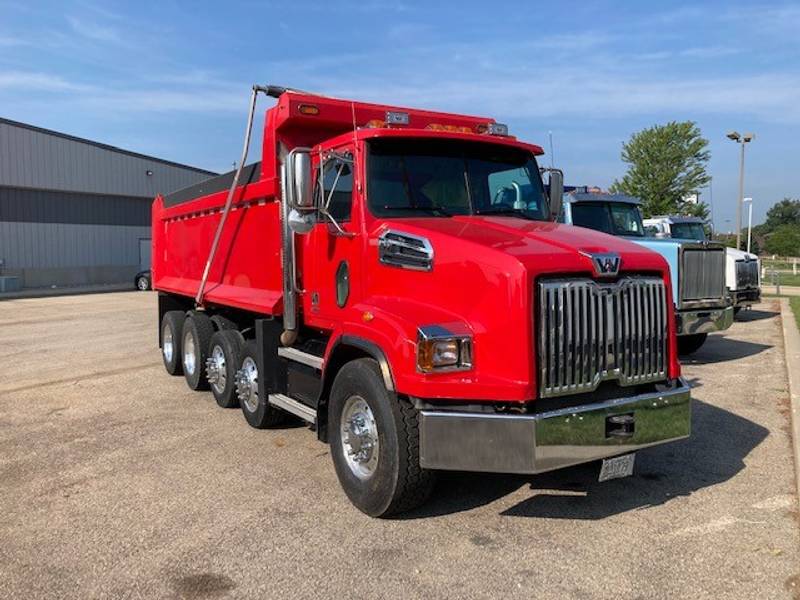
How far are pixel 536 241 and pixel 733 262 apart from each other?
12342mm

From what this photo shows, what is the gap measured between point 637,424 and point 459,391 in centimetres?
117

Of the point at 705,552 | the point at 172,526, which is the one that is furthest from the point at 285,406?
the point at 705,552

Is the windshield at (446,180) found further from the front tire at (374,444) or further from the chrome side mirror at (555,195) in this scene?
the front tire at (374,444)

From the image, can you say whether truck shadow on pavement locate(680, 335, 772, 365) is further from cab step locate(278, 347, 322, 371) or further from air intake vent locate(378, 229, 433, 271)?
air intake vent locate(378, 229, 433, 271)

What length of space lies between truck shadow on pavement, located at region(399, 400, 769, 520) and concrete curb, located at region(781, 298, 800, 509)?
1.30 feet

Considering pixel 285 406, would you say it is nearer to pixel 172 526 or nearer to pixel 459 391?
pixel 172 526

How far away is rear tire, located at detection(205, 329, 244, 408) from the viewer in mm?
7250

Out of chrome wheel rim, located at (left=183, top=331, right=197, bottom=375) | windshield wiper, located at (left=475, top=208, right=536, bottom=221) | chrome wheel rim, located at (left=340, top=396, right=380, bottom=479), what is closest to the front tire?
chrome wheel rim, located at (left=340, top=396, right=380, bottom=479)

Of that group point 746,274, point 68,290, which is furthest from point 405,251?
point 68,290

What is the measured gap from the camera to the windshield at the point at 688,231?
16.7m

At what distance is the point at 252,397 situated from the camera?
265 inches

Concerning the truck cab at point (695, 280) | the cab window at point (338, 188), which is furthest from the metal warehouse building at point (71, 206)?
the cab window at point (338, 188)

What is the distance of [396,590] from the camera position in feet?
11.8

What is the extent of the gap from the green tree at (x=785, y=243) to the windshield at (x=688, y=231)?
78.4 metres
